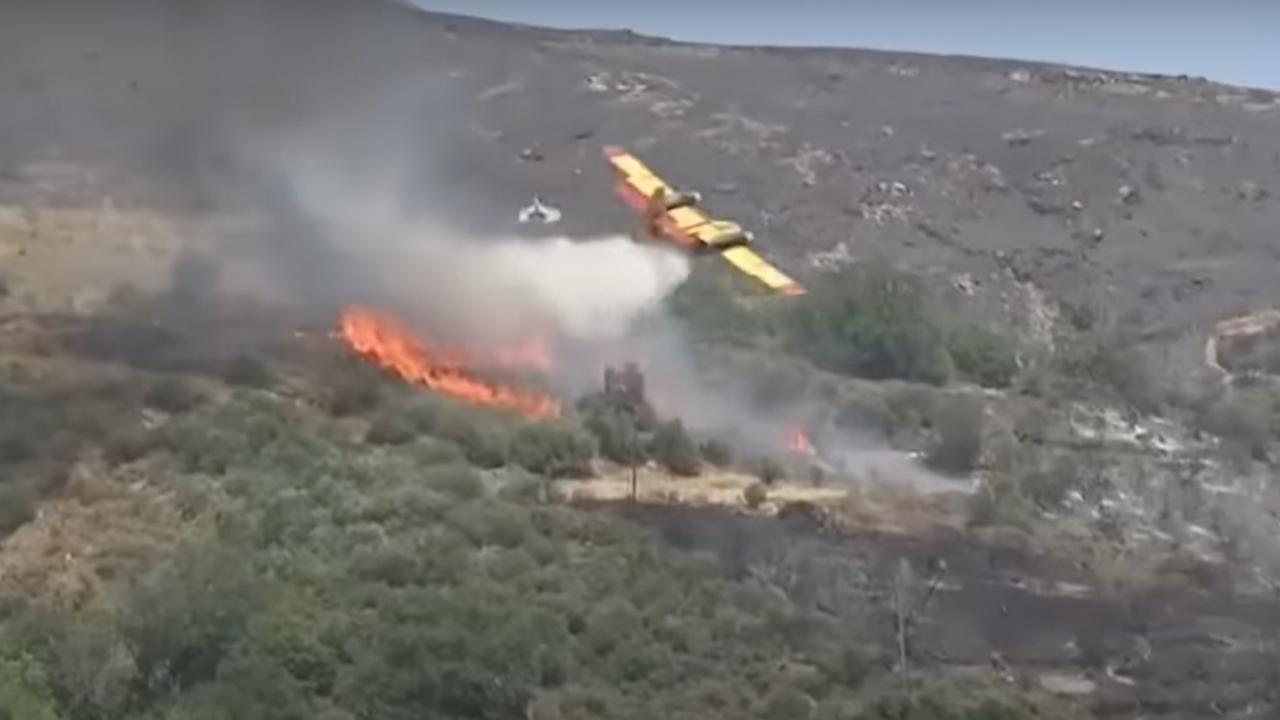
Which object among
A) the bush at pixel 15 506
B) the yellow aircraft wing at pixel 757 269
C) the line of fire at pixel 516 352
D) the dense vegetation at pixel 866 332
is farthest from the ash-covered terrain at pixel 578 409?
the yellow aircraft wing at pixel 757 269

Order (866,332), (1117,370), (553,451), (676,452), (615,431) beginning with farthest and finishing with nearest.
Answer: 1. (866,332)
2. (1117,370)
3. (615,431)
4. (676,452)
5. (553,451)

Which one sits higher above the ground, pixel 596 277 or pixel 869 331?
pixel 596 277

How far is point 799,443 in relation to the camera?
43594 mm

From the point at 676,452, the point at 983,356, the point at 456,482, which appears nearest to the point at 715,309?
the point at 983,356

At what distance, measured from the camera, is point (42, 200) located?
6469 cm

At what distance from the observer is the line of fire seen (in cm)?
4403

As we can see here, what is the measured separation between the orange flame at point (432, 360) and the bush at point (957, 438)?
741 cm

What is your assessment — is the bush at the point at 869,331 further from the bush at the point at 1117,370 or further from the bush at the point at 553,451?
the bush at the point at 553,451

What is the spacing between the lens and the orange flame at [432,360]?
43.9 m

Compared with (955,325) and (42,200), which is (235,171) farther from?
(955,325)

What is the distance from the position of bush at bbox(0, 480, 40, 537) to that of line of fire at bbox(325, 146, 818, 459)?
9.97m

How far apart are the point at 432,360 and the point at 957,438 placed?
Answer: 36.3 feet

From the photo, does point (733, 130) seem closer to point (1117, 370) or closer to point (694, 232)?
point (694, 232)

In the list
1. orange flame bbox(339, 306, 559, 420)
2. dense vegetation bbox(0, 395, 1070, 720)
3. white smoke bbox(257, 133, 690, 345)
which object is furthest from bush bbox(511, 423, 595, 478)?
white smoke bbox(257, 133, 690, 345)
